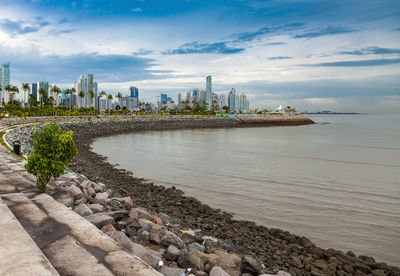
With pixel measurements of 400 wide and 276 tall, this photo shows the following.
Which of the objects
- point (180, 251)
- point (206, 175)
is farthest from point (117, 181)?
point (180, 251)

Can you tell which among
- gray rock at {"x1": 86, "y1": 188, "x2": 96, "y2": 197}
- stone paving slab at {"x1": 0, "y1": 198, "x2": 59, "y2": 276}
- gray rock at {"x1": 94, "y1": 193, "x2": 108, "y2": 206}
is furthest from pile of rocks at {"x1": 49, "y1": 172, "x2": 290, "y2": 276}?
stone paving slab at {"x1": 0, "y1": 198, "x2": 59, "y2": 276}

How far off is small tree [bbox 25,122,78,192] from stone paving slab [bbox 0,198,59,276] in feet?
9.89

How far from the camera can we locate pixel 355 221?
39.0 ft

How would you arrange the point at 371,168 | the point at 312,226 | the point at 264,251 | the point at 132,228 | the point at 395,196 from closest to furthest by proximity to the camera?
the point at 132,228, the point at 264,251, the point at 312,226, the point at 395,196, the point at 371,168

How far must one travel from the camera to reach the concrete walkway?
4.26m

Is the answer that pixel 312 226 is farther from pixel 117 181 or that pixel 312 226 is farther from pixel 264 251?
pixel 117 181

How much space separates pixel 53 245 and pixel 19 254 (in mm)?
674

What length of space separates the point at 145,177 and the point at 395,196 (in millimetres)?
15269

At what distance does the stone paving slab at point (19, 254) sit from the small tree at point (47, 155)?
3.01 m

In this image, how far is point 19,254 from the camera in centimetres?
447

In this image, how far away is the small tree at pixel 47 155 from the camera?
27.8 feet

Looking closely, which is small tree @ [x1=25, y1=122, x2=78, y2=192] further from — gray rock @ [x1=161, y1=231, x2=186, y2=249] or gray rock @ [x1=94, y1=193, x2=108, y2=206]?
gray rock @ [x1=161, y1=231, x2=186, y2=249]

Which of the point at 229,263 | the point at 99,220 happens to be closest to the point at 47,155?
the point at 99,220

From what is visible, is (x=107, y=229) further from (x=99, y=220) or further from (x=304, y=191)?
(x=304, y=191)
